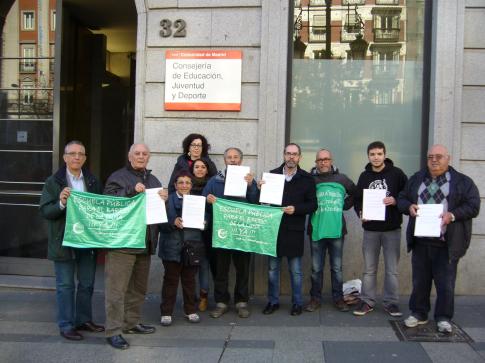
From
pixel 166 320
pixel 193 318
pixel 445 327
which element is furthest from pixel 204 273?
pixel 445 327

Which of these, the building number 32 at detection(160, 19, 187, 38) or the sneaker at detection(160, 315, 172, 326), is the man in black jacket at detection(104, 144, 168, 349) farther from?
the building number 32 at detection(160, 19, 187, 38)

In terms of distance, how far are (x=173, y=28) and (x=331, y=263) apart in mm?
3774

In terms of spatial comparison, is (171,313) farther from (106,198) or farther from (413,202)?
(413,202)

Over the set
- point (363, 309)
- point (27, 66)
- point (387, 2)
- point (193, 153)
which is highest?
point (387, 2)

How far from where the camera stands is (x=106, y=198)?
5.63 meters

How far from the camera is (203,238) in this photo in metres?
6.48

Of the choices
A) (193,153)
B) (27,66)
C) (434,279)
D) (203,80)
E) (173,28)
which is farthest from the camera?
(27,66)

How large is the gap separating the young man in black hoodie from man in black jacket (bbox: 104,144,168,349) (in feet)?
7.84

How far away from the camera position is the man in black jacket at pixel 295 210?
21.1 feet

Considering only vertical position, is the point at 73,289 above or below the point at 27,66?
below

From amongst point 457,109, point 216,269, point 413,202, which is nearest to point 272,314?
point 216,269

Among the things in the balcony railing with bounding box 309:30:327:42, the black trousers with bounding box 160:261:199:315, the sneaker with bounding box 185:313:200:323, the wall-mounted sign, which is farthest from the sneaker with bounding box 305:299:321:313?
the balcony railing with bounding box 309:30:327:42

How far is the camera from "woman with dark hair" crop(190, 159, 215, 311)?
21.6 ft

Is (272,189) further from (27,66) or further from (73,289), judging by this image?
(27,66)
